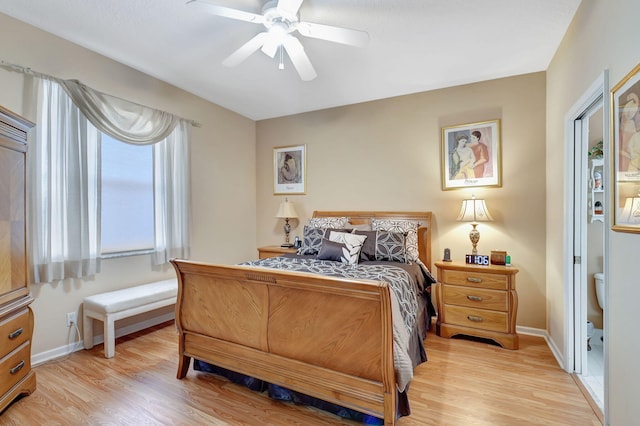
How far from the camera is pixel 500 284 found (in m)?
2.75

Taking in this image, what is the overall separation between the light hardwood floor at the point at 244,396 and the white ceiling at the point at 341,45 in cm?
272

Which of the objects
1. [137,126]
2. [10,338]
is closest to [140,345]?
[10,338]

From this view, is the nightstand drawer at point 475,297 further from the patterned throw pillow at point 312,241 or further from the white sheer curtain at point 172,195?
the white sheer curtain at point 172,195

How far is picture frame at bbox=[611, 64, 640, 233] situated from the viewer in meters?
1.31

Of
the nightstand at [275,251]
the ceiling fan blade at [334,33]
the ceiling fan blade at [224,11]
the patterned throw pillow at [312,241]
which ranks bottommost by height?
the nightstand at [275,251]

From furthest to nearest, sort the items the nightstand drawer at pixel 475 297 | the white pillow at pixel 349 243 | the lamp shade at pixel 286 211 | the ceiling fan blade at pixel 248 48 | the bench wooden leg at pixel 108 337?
the lamp shade at pixel 286 211 < the white pillow at pixel 349 243 < the nightstand drawer at pixel 475 297 < the bench wooden leg at pixel 108 337 < the ceiling fan blade at pixel 248 48

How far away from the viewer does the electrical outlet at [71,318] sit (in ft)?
8.56

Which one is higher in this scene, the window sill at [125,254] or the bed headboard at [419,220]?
the bed headboard at [419,220]

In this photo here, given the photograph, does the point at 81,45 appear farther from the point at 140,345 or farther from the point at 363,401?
the point at 363,401

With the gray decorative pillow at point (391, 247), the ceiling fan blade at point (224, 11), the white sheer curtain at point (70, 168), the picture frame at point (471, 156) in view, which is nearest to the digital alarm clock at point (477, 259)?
the gray decorative pillow at point (391, 247)

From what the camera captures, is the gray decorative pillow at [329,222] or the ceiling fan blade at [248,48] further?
the gray decorative pillow at [329,222]

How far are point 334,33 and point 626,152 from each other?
1.77 meters

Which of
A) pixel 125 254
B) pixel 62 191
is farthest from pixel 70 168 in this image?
pixel 125 254

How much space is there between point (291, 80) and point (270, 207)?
79.8 inches
